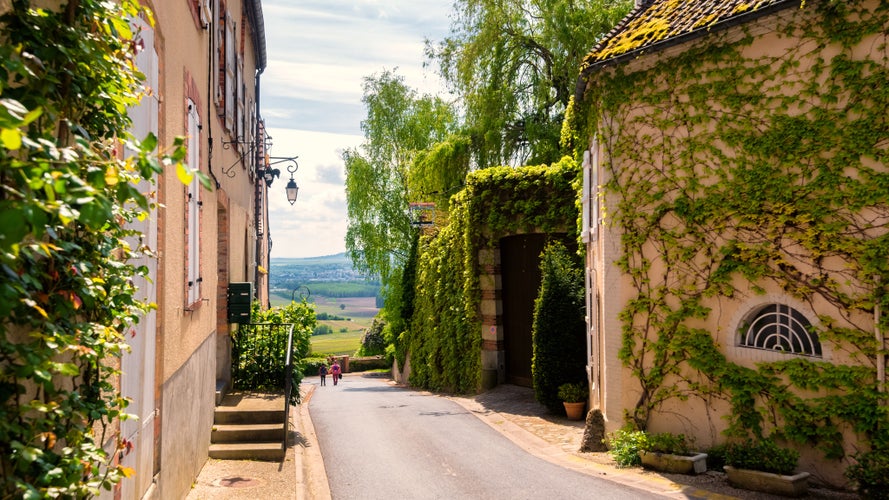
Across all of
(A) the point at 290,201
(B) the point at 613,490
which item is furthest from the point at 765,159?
(A) the point at 290,201

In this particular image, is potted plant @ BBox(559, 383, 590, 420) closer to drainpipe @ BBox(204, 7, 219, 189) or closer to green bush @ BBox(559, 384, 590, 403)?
green bush @ BBox(559, 384, 590, 403)

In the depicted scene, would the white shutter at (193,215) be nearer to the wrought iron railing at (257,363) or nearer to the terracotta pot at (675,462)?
the wrought iron railing at (257,363)

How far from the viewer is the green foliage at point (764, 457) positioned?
8219 millimetres

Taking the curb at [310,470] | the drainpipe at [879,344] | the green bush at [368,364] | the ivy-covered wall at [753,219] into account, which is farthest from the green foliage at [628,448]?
the green bush at [368,364]

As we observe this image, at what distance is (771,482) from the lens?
26.7ft

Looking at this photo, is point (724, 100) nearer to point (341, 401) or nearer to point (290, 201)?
point (290, 201)

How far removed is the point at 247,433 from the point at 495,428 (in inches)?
192

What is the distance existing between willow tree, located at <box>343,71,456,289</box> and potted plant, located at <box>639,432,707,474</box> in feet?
70.8

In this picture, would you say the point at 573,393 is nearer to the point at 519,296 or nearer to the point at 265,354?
the point at 519,296

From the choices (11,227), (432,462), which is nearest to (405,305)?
(432,462)

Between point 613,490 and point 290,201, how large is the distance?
418 inches

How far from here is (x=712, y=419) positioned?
959cm

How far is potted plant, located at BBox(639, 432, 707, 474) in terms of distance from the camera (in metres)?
9.14

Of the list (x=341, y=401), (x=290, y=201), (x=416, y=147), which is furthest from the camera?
(x=416, y=147)
